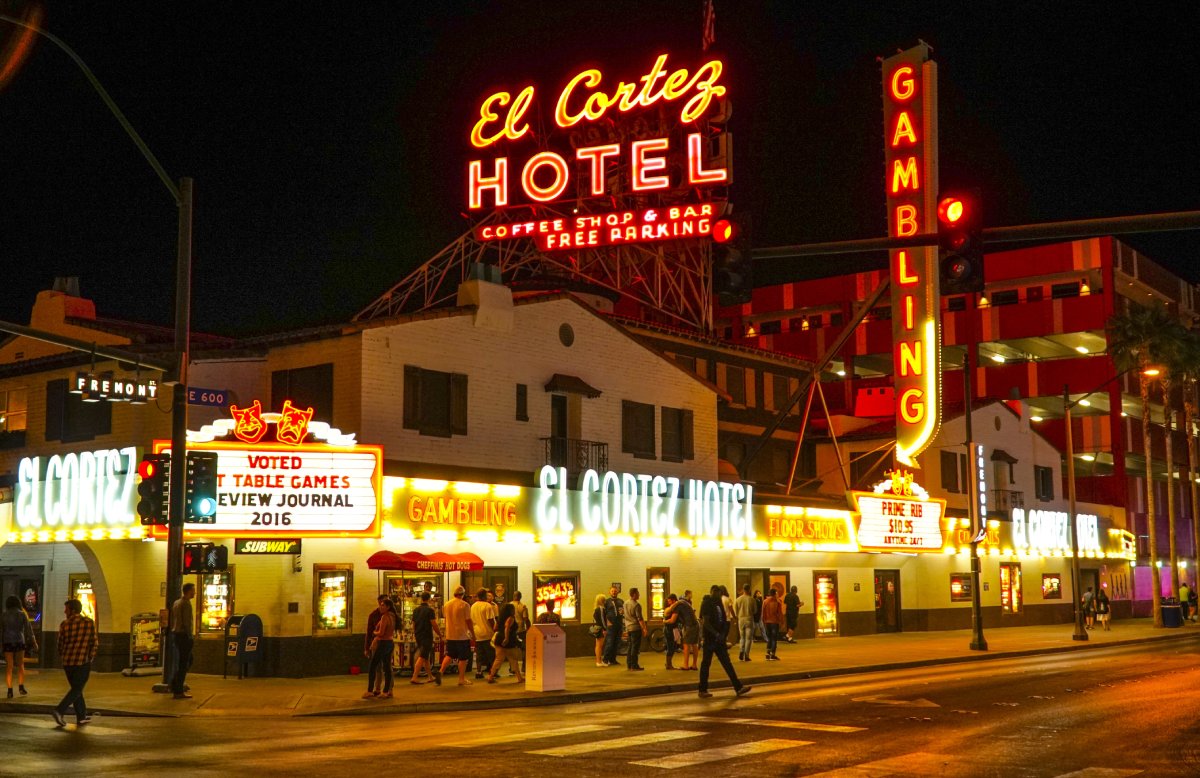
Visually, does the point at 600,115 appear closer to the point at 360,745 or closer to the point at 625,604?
the point at 625,604

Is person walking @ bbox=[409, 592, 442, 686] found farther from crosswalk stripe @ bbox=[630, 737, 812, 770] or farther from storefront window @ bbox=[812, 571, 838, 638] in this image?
storefront window @ bbox=[812, 571, 838, 638]

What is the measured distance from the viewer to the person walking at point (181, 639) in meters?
22.3

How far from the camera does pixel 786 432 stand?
53.7 m

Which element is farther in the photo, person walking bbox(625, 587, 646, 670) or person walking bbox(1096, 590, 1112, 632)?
person walking bbox(1096, 590, 1112, 632)

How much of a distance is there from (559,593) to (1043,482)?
107 feet

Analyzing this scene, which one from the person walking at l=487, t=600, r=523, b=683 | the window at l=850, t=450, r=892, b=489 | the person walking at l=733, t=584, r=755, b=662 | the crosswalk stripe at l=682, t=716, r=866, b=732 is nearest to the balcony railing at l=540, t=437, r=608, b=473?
the person walking at l=733, t=584, r=755, b=662

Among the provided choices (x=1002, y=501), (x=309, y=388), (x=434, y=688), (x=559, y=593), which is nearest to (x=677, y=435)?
(x=559, y=593)

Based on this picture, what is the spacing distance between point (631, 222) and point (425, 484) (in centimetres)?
2136

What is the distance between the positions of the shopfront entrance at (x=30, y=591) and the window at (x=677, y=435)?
16.9m

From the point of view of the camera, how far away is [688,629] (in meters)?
27.6

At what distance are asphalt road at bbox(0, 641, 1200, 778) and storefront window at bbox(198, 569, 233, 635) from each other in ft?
24.0

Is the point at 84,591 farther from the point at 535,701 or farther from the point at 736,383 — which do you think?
the point at 736,383

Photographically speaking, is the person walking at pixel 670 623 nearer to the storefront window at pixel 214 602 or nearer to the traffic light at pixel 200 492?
the storefront window at pixel 214 602

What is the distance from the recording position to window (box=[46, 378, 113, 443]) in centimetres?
3061
